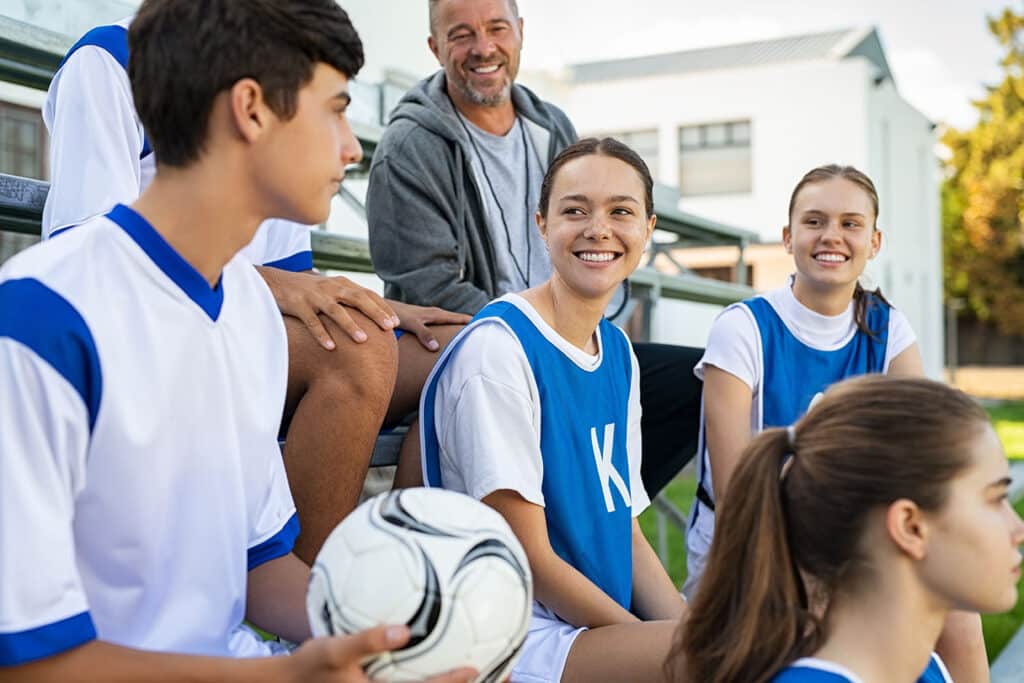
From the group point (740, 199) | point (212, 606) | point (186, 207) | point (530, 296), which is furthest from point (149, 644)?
point (740, 199)

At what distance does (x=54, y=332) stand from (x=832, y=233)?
260 cm

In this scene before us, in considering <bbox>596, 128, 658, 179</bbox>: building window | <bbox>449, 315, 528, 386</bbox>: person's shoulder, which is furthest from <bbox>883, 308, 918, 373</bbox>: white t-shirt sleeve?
<bbox>596, 128, 658, 179</bbox>: building window

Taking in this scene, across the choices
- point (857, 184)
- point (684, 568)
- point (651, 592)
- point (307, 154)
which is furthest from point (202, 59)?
point (684, 568)

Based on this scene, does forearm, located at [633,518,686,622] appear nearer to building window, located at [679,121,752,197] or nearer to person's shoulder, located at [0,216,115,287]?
person's shoulder, located at [0,216,115,287]

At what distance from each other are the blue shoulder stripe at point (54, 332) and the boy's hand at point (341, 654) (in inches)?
16.0

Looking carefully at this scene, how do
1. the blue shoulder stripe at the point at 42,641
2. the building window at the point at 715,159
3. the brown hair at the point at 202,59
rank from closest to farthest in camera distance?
the blue shoulder stripe at the point at 42,641 → the brown hair at the point at 202,59 → the building window at the point at 715,159

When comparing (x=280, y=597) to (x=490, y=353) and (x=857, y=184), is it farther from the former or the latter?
(x=857, y=184)

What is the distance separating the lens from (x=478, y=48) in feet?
11.1

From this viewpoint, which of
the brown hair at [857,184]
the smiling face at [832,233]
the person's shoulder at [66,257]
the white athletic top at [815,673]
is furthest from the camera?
the brown hair at [857,184]

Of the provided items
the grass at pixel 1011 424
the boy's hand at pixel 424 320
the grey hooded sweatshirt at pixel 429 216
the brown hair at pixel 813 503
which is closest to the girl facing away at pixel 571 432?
the boy's hand at pixel 424 320

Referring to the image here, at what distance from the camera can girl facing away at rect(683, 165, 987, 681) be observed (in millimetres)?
3320

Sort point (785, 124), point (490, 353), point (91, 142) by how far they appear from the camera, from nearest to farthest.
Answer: point (91, 142)
point (490, 353)
point (785, 124)

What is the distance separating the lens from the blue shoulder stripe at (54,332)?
1.35m

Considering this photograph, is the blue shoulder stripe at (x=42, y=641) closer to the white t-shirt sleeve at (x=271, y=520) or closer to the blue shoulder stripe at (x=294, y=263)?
the white t-shirt sleeve at (x=271, y=520)
